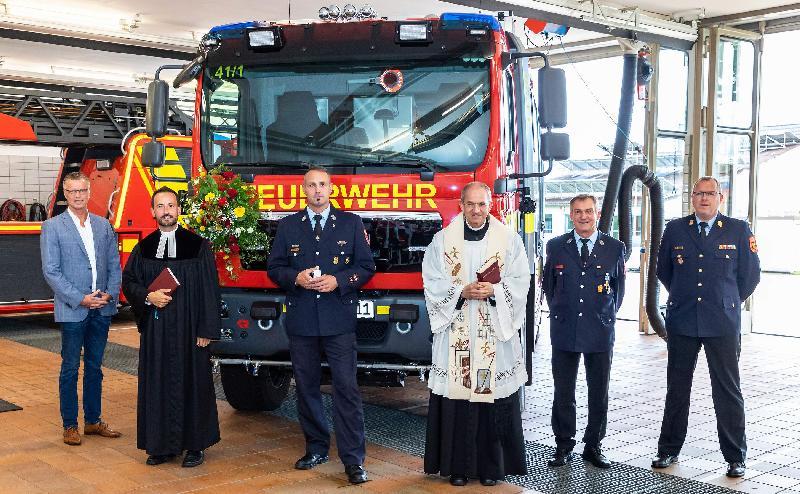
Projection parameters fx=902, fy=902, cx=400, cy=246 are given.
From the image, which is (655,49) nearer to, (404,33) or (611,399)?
(611,399)

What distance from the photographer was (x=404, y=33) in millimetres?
5672

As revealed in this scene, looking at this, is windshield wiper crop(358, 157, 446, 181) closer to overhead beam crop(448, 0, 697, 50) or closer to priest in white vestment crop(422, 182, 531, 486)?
priest in white vestment crop(422, 182, 531, 486)

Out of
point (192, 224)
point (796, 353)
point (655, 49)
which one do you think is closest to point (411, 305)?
point (192, 224)

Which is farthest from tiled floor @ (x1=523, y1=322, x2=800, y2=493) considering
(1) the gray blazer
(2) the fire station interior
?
(1) the gray blazer

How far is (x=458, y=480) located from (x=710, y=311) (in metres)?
1.74

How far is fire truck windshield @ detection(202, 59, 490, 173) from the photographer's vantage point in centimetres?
561

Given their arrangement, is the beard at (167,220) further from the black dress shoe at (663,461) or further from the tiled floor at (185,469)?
the black dress shoe at (663,461)

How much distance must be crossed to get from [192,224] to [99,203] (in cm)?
689

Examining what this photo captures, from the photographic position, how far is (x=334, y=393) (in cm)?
523

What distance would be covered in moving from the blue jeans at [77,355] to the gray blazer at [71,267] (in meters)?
0.07

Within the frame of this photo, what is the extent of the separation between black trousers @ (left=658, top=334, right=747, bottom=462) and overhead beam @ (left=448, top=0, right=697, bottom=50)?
15.0 ft

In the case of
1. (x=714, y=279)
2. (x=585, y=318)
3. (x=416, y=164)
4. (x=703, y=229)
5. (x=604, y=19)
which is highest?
(x=604, y=19)

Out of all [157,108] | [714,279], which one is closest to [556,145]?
[714,279]

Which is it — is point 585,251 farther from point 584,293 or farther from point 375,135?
point 375,135
